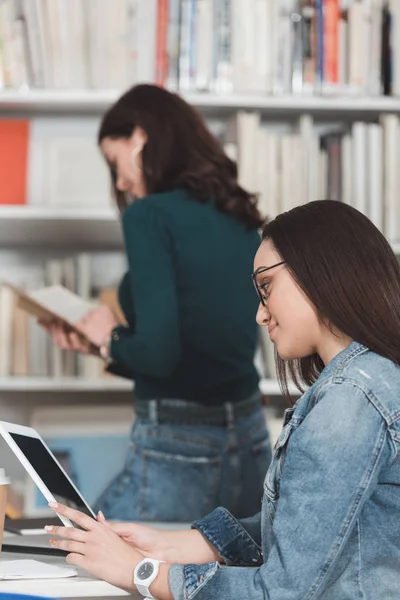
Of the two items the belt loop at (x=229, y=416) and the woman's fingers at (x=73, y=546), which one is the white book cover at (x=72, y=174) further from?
the woman's fingers at (x=73, y=546)

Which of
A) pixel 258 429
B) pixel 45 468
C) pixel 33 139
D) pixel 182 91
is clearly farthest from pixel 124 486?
pixel 33 139

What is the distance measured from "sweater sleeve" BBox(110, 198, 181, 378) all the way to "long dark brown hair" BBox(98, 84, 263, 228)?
132mm

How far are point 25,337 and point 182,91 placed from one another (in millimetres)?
820

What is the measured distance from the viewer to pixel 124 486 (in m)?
1.67

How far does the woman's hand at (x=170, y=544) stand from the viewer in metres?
1.15

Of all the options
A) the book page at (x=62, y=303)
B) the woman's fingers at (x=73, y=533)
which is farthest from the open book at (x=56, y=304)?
the woman's fingers at (x=73, y=533)

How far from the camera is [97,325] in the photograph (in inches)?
77.2

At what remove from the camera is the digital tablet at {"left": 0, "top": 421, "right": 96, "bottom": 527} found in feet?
3.40

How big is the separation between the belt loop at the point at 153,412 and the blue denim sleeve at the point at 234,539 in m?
0.54

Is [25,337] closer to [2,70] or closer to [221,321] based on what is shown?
[2,70]

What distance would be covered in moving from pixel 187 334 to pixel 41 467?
26.1 inches

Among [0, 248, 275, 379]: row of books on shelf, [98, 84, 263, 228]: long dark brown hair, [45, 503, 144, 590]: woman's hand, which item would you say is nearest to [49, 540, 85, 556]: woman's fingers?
→ [45, 503, 144, 590]: woman's hand

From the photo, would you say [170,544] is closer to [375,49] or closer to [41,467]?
[41,467]

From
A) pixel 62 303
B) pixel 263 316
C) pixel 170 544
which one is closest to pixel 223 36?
pixel 62 303
